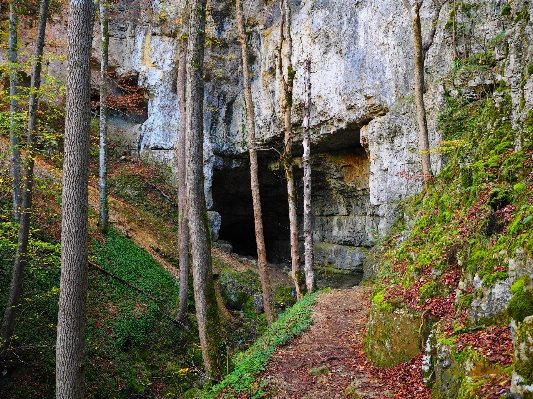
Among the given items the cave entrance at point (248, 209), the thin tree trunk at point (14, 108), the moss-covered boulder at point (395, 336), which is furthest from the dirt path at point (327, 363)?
the cave entrance at point (248, 209)

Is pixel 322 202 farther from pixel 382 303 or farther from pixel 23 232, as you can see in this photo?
pixel 382 303

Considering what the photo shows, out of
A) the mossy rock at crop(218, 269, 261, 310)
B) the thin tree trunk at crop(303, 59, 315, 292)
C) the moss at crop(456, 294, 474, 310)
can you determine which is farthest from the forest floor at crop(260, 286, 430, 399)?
the mossy rock at crop(218, 269, 261, 310)

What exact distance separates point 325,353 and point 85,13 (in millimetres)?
6606

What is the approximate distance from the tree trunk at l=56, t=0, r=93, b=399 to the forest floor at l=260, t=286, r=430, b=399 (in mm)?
2776

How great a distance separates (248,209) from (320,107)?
38.7 feet

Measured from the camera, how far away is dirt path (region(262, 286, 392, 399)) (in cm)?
503

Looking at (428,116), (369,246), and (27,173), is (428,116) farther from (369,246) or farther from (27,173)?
(27,173)

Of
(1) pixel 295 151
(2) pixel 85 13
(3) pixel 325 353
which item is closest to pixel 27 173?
(2) pixel 85 13

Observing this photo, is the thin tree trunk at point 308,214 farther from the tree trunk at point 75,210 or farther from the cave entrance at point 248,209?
the cave entrance at point 248,209

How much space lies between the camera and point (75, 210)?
5.56 m

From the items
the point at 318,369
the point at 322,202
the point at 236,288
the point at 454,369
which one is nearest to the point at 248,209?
the point at 322,202

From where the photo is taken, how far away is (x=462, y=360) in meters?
3.40

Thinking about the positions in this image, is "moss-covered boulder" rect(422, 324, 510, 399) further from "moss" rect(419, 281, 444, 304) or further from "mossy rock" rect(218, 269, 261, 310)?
"mossy rock" rect(218, 269, 261, 310)

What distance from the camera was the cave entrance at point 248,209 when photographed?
24.7 meters
